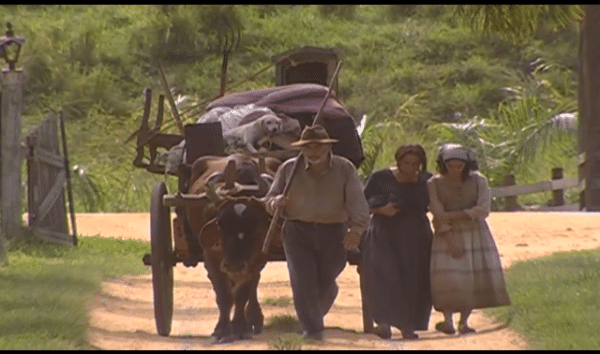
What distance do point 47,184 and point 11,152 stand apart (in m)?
1.42

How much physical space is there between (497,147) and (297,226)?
20.0 meters

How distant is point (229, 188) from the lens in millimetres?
11078

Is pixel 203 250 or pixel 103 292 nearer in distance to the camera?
pixel 203 250

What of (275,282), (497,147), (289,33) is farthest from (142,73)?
(275,282)

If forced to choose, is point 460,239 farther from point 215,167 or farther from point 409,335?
point 215,167

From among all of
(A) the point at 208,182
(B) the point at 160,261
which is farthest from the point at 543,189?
(A) the point at 208,182

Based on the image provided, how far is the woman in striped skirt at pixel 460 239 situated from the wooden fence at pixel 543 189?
1599cm

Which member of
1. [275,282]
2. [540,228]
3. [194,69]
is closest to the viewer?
[275,282]

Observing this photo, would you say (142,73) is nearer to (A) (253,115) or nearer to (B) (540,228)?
(B) (540,228)

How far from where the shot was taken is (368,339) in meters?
11.7

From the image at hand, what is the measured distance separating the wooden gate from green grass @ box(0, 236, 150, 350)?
31 cm

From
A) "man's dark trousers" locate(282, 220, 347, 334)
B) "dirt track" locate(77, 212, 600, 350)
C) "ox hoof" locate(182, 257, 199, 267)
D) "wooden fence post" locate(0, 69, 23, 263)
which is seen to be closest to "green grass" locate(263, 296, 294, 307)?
"dirt track" locate(77, 212, 600, 350)

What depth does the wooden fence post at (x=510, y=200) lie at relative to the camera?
28188mm

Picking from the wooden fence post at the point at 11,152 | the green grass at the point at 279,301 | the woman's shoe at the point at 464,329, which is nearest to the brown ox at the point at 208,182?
the woman's shoe at the point at 464,329
